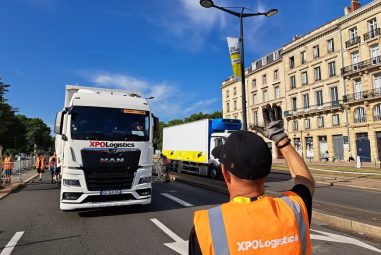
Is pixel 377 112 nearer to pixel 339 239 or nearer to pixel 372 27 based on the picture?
pixel 372 27

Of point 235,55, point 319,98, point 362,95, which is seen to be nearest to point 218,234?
point 235,55

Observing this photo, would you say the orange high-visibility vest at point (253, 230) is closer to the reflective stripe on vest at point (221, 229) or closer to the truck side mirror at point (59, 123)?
the reflective stripe on vest at point (221, 229)

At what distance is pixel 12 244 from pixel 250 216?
6.46 meters

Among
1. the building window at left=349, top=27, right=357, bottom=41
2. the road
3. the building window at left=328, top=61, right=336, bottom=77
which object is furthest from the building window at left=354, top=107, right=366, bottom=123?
the road

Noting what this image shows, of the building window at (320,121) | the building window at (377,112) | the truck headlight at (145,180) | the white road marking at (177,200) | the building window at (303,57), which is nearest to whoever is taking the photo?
the truck headlight at (145,180)

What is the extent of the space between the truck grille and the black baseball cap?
7.47 m

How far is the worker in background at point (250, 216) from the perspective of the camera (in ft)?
5.25

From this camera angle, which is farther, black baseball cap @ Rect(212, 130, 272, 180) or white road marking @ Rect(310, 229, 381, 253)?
white road marking @ Rect(310, 229, 381, 253)

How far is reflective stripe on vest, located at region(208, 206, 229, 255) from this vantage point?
158 cm

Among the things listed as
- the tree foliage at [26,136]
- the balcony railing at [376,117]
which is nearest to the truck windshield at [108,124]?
the balcony railing at [376,117]

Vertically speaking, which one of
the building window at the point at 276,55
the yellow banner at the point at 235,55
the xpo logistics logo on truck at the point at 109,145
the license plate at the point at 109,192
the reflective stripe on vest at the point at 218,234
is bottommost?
the license plate at the point at 109,192

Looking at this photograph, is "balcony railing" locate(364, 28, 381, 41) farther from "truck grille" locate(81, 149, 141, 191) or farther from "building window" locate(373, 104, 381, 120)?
"truck grille" locate(81, 149, 141, 191)

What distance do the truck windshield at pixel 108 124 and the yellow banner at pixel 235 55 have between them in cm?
430

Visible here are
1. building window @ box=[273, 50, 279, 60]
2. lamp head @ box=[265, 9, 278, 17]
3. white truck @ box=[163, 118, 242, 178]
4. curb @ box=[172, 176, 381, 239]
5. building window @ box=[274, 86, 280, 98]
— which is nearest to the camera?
curb @ box=[172, 176, 381, 239]
